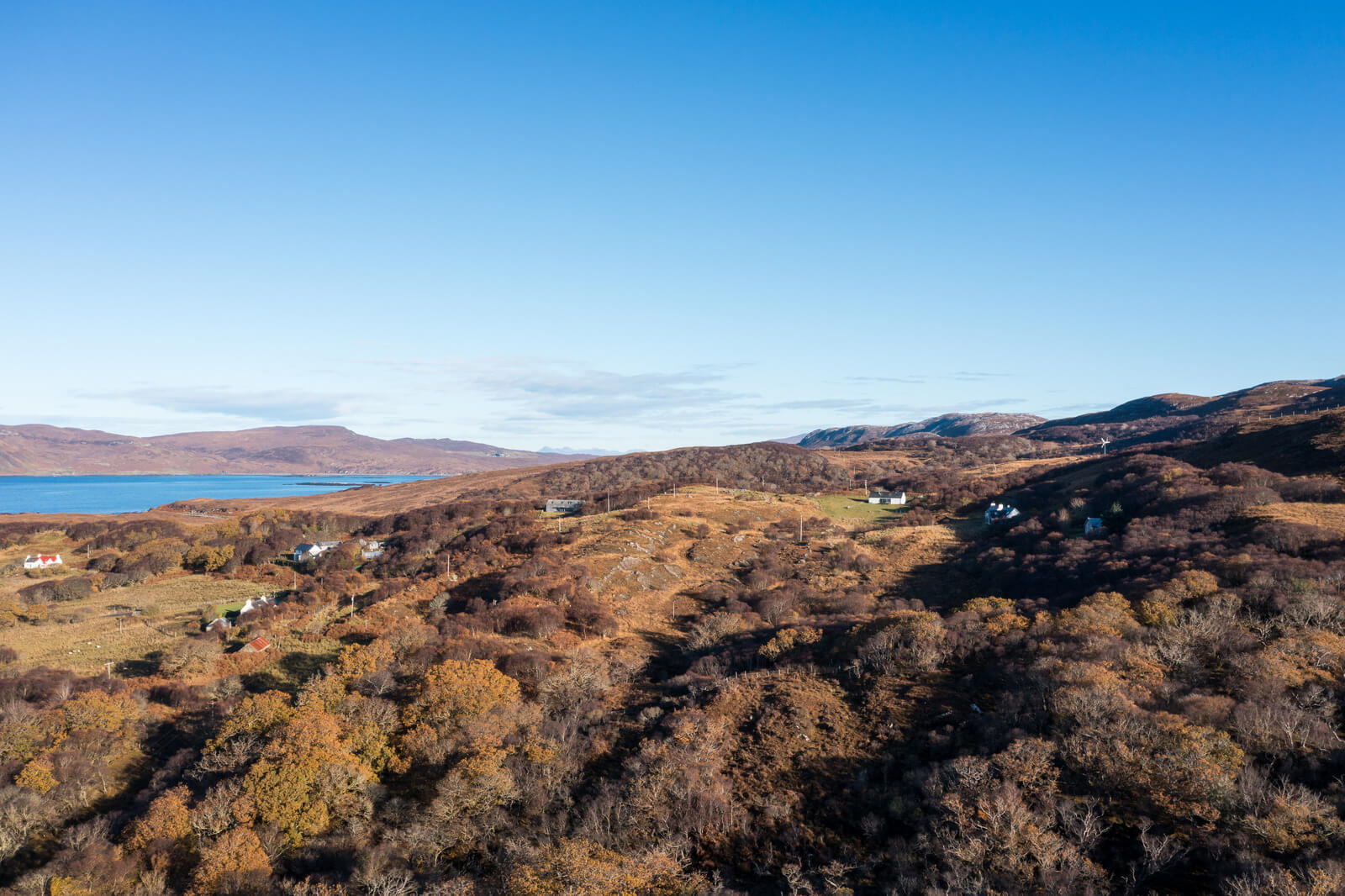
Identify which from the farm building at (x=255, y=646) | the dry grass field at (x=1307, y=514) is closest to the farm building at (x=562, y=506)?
the farm building at (x=255, y=646)

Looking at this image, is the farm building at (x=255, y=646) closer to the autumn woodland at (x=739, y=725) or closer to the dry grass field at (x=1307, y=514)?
the autumn woodland at (x=739, y=725)

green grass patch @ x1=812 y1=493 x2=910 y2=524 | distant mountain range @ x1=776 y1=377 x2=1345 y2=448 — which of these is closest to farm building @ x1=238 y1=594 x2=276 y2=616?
green grass patch @ x1=812 y1=493 x2=910 y2=524

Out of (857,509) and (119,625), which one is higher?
(857,509)

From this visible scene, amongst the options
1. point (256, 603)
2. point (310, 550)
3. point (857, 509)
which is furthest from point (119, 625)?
point (857, 509)

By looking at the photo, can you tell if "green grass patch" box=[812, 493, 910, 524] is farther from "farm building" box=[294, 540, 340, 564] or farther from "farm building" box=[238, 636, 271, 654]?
"farm building" box=[294, 540, 340, 564]

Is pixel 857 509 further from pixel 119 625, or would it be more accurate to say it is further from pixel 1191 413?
pixel 1191 413

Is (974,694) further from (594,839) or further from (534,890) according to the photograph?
(534,890)
